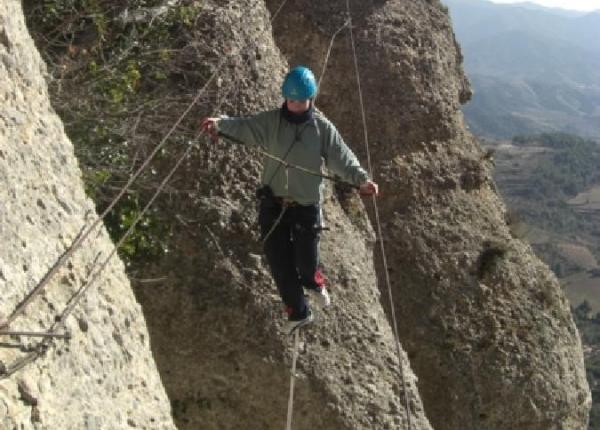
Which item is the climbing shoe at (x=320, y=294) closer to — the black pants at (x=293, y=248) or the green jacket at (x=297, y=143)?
the black pants at (x=293, y=248)

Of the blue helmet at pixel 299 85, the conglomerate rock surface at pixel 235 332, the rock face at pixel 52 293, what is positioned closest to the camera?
the rock face at pixel 52 293

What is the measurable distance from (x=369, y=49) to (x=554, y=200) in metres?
194

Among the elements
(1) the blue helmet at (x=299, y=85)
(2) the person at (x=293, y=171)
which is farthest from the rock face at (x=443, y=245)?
(1) the blue helmet at (x=299, y=85)

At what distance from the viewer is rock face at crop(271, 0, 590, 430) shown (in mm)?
15836

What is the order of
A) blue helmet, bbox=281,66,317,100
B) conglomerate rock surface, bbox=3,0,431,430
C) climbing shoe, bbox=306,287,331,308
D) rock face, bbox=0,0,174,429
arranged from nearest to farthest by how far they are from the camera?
rock face, bbox=0,0,174,429 → blue helmet, bbox=281,66,317,100 → climbing shoe, bbox=306,287,331,308 → conglomerate rock surface, bbox=3,0,431,430

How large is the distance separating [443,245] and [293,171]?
995 centimetres

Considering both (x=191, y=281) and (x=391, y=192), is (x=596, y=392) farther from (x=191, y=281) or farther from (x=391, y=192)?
(x=191, y=281)

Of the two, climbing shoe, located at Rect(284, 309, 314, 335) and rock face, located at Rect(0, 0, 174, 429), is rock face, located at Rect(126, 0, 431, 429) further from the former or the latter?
rock face, located at Rect(0, 0, 174, 429)

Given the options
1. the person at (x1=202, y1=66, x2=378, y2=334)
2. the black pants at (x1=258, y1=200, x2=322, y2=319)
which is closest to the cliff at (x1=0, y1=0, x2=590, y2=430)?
the black pants at (x1=258, y1=200, x2=322, y2=319)

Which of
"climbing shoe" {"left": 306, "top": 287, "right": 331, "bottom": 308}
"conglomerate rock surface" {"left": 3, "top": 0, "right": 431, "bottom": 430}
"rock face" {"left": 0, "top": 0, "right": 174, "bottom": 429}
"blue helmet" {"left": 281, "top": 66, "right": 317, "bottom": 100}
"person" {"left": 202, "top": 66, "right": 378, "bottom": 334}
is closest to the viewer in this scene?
"rock face" {"left": 0, "top": 0, "right": 174, "bottom": 429}

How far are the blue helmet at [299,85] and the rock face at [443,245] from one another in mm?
9569

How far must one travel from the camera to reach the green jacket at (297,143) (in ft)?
25.3

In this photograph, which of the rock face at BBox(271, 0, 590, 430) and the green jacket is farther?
the rock face at BBox(271, 0, 590, 430)

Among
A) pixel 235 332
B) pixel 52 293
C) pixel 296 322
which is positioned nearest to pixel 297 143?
pixel 296 322
